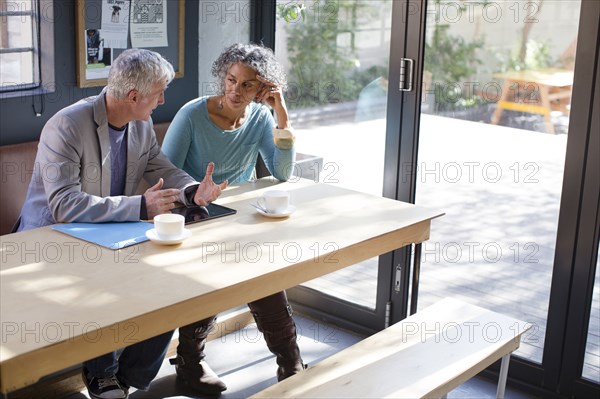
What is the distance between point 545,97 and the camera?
3258mm

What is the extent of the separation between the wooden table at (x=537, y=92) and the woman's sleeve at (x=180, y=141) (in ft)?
4.15

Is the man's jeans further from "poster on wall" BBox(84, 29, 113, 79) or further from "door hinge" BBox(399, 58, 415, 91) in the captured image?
"door hinge" BBox(399, 58, 415, 91)

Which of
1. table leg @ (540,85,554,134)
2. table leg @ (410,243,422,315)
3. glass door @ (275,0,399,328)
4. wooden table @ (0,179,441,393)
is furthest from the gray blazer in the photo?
table leg @ (540,85,554,134)

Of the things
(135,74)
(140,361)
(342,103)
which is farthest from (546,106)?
(140,361)

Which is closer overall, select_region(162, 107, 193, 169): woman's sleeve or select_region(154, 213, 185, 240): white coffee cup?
select_region(154, 213, 185, 240): white coffee cup

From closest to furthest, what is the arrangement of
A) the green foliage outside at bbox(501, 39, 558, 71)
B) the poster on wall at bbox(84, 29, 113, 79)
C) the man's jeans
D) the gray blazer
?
1. the gray blazer
2. the man's jeans
3. the green foliage outside at bbox(501, 39, 558, 71)
4. the poster on wall at bbox(84, 29, 113, 79)

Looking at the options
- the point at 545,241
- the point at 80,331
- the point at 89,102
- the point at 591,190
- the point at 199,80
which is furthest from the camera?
the point at 199,80

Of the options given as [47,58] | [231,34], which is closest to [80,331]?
[47,58]

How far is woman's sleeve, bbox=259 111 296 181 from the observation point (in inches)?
134

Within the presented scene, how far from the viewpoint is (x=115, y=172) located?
10.1ft

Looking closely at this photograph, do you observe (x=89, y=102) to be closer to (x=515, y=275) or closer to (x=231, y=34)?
(x=231, y=34)

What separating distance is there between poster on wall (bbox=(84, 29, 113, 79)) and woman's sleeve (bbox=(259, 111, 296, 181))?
75cm

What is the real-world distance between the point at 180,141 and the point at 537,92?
57.0 inches

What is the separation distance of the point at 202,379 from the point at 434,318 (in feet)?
3.30
